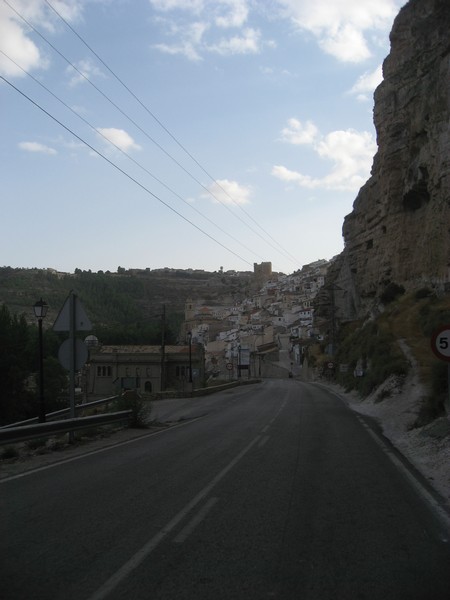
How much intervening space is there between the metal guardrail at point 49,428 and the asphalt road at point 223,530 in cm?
132

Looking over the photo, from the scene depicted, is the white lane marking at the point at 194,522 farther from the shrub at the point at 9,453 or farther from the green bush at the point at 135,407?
the green bush at the point at 135,407

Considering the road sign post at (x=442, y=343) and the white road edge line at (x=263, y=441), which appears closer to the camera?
the road sign post at (x=442, y=343)

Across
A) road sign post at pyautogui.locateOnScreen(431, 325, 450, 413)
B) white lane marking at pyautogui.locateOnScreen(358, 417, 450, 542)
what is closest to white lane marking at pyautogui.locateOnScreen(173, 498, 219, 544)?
white lane marking at pyautogui.locateOnScreen(358, 417, 450, 542)

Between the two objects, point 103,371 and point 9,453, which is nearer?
point 9,453

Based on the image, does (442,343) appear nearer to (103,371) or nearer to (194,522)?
(194,522)

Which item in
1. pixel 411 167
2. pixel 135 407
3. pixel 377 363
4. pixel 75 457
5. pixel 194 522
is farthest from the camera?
pixel 411 167

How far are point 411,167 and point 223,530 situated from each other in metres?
48.4

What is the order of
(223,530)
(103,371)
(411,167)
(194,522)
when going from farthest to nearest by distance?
(103,371)
(411,167)
(194,522)
(223,530)

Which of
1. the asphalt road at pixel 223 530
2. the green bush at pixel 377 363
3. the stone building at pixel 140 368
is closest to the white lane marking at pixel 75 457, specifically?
the asphalt road at pixel 223 530

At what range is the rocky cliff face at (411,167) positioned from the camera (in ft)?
143

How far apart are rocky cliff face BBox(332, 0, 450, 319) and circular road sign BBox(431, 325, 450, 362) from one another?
3134 cm

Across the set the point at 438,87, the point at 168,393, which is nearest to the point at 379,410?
the point at 168,393

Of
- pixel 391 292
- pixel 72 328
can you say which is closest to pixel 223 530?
pixel 72 328

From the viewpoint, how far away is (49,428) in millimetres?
12773
